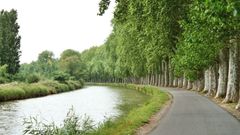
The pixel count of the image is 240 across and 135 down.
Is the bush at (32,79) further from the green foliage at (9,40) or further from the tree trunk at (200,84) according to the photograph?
the tree trunk at (200,84)

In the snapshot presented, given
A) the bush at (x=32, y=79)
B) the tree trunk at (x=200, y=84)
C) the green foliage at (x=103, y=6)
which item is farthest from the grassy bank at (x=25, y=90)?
the green foliage at (x=103, y=6)

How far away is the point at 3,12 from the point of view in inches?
3868

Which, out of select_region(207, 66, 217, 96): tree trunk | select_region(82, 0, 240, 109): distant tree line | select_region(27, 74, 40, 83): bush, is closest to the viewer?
select_region(82, 0, 240, 109): distant tree line

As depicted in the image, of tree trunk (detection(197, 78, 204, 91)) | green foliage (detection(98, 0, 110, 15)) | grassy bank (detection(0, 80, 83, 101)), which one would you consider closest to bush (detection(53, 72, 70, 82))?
grassy bank (detection(0, 80, 83, 101))

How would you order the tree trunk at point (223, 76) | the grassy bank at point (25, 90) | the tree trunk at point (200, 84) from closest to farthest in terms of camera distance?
1. the tree trunk at point (223, 76)
2. the grassy bank at point (25, 90)
3. the tree trunk at point (200, 84)

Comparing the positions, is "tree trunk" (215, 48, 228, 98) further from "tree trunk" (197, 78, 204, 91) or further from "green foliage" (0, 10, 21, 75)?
"green foliage" (0, 10, 21, 75)

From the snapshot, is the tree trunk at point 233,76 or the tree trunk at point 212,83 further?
the tree trunk at point 212,83

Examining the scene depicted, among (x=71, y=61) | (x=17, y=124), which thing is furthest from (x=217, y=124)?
(x=71, y=61)

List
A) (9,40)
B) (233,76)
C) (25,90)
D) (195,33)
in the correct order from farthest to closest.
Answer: (9,40) < (25,90) < (195,33) < (233,76)

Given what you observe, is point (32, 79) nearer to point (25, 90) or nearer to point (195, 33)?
point (25, 90)

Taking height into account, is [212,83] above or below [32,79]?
below

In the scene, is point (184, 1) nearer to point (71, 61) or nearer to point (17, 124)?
point (17, 124)

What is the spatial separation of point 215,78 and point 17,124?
23770mm

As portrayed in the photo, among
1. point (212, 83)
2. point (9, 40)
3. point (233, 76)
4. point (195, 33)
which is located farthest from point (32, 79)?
point (233, 76)
